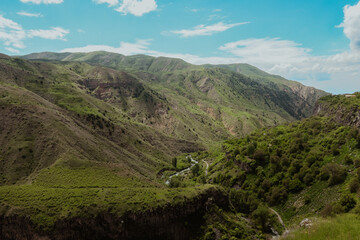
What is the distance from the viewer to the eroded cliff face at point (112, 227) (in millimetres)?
40906

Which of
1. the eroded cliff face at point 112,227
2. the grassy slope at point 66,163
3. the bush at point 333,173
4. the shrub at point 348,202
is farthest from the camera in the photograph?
the bush at point 333,173

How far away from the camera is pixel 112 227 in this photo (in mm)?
41719

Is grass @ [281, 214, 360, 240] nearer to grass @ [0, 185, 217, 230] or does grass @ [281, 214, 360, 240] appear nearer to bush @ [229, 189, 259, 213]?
grass @ [0, 185, 217, 230]

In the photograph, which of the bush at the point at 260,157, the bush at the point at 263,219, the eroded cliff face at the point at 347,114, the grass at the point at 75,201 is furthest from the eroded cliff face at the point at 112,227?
the eroded cliff face at the point at 347,114

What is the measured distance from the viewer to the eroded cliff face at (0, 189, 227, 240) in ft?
134

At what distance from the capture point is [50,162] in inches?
2667

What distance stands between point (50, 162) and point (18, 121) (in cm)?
2557

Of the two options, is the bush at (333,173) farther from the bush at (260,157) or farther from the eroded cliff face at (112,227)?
the eroded cliff face at (112,227)

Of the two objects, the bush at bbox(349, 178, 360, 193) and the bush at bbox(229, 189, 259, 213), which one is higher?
the bush at bbox(349, 178, 360, 193)

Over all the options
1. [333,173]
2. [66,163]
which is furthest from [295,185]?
[66,163]

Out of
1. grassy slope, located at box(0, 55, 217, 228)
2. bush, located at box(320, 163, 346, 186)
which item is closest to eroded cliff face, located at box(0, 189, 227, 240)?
grassy slope, located at box(0, 55, 217, 228)

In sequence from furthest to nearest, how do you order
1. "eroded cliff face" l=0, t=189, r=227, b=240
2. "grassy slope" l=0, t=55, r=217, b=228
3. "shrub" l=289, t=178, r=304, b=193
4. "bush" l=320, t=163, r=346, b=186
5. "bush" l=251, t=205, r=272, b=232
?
"shrub" l=289, t=178, r=304, b=193, "bush" l=251, t=205, r=272, b=232, "bush" l=320, t=163, r=346, b=186, "grassy slope" l=0, t=55, r=217, b=228, "eroded cliff face" l=0, t=189, r=227, b=240

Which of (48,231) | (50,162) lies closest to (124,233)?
(48,231)

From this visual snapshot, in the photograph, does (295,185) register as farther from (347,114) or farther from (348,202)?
(347,114)
